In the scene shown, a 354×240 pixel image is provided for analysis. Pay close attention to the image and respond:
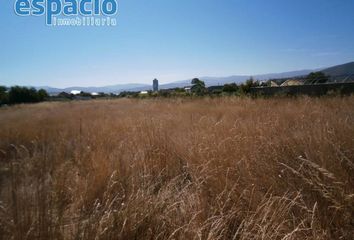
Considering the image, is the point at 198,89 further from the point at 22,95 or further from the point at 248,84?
the point at 22,95

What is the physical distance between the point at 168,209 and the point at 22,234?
0.99 meters

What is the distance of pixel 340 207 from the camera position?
2061 mm

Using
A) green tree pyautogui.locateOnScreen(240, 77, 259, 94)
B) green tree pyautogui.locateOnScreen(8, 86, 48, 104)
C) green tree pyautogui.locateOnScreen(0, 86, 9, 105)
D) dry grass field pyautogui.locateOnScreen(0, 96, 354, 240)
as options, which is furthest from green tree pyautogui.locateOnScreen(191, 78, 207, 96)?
green tree pyautogui.locateOnScreen(8, 86, 48, 104)

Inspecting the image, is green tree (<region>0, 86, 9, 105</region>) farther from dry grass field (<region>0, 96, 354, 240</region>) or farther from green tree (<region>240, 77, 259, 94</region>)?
dry grass field (<region>0, 96, 354, 240</region>)

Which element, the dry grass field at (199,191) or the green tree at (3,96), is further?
the green tree at (3,96)

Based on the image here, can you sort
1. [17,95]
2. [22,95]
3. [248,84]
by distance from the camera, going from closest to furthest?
[248,84] → [17,95] → [22,95]

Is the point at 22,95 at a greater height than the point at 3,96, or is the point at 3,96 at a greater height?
the point at 22,95

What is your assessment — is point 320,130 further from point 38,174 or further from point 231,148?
point 38,174

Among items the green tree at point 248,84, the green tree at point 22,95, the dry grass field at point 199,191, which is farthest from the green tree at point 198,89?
the green tree at point 22,95

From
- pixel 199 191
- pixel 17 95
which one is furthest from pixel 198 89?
pixel 17 95

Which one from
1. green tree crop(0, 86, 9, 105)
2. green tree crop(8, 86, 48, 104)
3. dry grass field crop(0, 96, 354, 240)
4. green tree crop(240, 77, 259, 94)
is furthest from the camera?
green tree crop(8, 86, 48, 104)

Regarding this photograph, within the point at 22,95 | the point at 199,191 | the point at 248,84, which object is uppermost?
the point at 22,95

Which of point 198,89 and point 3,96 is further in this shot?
point 3,96

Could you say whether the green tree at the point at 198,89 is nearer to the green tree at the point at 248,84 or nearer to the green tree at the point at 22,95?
the green tree at the point at 248,84
